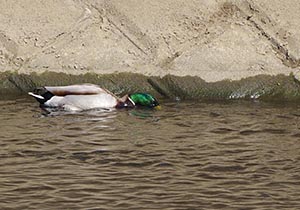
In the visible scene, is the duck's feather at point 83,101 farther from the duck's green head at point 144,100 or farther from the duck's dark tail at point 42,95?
the duck's green head at point 144,100

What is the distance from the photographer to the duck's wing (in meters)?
10.0

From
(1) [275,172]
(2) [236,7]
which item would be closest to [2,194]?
(1) [275,172]

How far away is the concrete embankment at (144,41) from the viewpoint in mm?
10172

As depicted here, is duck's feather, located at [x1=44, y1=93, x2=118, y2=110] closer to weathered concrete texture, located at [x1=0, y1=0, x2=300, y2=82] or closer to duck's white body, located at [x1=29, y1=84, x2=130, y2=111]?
duck's white body, located at [x1=29, y1=84, x2=130, y2=111]

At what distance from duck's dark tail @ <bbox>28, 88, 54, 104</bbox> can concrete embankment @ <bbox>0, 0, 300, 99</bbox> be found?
177mm

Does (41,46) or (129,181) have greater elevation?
(41,46)

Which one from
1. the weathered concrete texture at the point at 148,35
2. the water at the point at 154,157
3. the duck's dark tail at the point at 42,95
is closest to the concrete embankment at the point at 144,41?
the weathered concrete texture at the point at 148,35

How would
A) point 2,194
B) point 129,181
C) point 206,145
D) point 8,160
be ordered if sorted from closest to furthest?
point 2,194 → point 129,181 → point 8,160 → point 206,145

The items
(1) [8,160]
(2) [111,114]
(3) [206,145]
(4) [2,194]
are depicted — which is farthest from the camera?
(2) [111,114]

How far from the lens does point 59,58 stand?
1024 cm

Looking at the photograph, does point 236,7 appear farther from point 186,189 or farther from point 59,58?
point 186,189

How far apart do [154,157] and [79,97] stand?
2.82 metres

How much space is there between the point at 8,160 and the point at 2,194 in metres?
1.01

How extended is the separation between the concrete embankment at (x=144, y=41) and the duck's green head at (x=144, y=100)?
0.78ft
